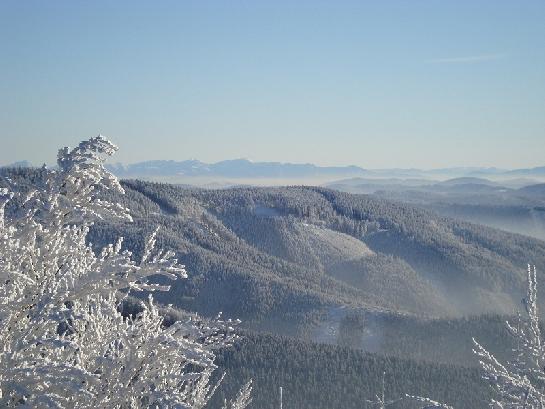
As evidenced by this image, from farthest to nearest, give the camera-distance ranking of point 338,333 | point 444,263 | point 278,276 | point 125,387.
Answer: point 444,263
point 278,276
point 338,333
point 125,387

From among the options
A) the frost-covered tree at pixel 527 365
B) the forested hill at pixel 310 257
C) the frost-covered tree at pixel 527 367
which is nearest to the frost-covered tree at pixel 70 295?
the frost-covered tree at pixel 527 367

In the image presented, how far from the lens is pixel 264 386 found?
6856cm

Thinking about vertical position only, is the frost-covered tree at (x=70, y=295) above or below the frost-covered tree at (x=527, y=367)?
above

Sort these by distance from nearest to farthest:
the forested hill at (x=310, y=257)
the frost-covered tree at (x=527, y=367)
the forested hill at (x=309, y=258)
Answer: the frost-covered tree at (x=527, y=367)
the forested hill at (x=309, y=258)
the forested hill at (x=310, y=257)

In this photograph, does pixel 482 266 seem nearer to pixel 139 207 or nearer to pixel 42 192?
pixel 139 207

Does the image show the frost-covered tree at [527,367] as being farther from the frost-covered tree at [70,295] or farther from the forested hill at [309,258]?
the forested hill at [309,258]

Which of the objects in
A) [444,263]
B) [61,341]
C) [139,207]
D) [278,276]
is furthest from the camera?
[444,263]

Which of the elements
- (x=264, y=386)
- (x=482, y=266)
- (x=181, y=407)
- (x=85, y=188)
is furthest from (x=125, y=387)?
(x=482, y=266)

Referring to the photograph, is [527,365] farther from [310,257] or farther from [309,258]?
[310,257]

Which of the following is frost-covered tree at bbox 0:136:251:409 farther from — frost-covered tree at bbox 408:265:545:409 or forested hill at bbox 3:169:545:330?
forested hill at bbox 3:169:545:330

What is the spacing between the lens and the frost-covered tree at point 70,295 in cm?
738

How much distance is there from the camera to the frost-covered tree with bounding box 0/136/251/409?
7.38m

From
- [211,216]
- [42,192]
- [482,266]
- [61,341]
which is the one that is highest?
[42,192]

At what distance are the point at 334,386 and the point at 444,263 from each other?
10501 centimetres
